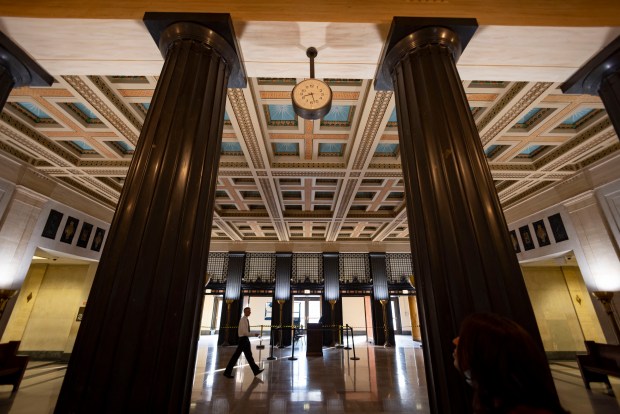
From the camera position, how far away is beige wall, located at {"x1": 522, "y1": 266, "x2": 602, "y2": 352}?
29.1 ft

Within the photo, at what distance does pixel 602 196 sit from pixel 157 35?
364 inches

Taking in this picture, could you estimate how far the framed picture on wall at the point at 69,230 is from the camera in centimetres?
797

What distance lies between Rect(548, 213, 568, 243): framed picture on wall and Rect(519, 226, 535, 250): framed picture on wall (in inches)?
34.2

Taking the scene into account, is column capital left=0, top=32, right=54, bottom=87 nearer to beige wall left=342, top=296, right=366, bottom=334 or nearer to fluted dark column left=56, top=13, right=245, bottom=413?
fluted dark column left=56, top=13, right=245, bottom=413

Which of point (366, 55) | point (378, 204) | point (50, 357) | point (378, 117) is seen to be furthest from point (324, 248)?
point (366, 55)

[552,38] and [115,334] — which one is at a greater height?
[552,38]

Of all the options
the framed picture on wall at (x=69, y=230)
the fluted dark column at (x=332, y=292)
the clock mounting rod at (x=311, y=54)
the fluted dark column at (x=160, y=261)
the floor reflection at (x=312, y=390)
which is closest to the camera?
the fluted dark column at (x=160, y=261)

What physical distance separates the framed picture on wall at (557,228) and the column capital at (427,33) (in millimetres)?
7757

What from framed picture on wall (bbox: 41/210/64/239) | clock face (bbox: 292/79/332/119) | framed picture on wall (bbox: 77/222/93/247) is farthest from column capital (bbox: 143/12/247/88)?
framed picture on wall (bbox: 77/222/93/247)

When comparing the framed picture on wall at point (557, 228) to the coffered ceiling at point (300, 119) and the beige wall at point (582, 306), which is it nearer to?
the coffered ceiling at point (300, 119)

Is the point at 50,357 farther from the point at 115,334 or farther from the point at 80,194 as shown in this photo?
the point at 115,334

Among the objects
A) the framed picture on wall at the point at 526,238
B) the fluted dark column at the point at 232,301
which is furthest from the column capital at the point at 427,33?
the fluted dark column at the point at 232,301

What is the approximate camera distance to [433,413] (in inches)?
61.4

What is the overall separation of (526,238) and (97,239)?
13992 millimetres
